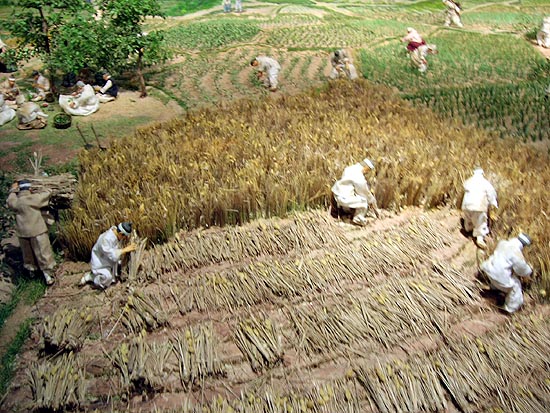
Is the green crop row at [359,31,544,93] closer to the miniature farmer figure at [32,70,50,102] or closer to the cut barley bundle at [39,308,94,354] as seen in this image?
the miniature farmer figure at [32,70,50,102]

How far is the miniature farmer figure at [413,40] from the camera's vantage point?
9844mm

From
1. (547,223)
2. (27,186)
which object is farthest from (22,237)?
(547,223)

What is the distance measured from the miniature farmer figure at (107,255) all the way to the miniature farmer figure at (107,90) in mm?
4629

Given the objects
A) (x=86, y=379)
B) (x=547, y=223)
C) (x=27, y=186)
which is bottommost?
(x=86, y=379)

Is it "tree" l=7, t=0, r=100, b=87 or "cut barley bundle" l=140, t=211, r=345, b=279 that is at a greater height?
"tree" l=7, t=0, r=100, b=87

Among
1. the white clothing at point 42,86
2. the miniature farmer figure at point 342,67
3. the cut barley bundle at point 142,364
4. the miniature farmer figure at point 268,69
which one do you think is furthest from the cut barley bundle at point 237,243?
the white clothing at point 42,86

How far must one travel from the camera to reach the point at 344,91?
8062mm

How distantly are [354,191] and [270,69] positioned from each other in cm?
438

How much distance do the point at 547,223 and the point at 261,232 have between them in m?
2.80

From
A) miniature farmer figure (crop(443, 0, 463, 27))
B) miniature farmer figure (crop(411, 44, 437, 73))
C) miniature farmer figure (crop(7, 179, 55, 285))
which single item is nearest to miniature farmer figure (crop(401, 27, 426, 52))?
miniature farmer figure (crop(411, 44, 437, 73))

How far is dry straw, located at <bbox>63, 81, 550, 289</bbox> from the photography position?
479cm

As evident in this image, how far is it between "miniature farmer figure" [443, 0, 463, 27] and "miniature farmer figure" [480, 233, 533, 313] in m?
9.21

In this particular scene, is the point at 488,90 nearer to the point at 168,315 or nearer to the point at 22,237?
the point at 168,315

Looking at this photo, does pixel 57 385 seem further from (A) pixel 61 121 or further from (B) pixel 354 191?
(A) pixel 61 121
